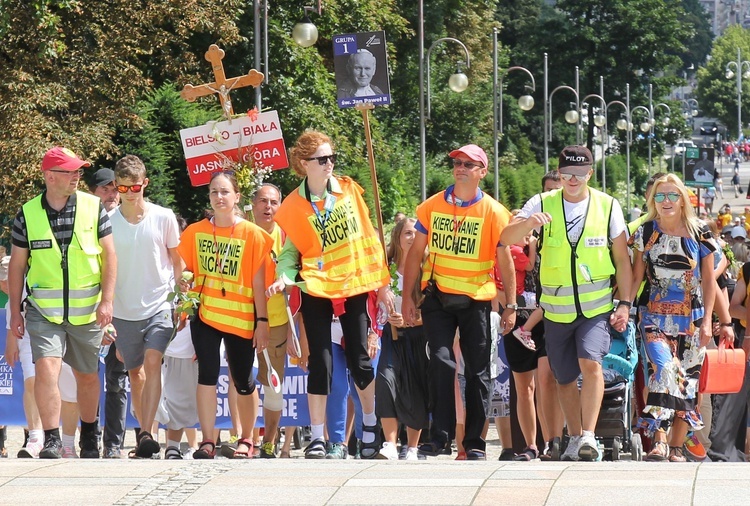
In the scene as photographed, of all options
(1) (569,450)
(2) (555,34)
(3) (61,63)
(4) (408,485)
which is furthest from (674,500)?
(2) (555,34)

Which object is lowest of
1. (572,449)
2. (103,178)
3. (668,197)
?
(572,449)

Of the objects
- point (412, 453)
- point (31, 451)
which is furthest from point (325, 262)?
point (31, 451)

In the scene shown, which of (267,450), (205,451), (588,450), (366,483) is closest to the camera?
(366,483)

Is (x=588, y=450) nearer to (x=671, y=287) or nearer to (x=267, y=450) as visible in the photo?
(x=671, y=287)

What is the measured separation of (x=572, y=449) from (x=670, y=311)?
114cm

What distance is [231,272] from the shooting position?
31.9ft

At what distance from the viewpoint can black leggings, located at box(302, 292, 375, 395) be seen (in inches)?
368

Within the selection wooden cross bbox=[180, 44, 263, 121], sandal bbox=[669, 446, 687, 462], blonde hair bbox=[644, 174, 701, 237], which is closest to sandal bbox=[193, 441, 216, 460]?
sandal bbox=[669, 446, 687, 462]

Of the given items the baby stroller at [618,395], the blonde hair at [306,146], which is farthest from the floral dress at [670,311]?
the blonde hair at [306,146]

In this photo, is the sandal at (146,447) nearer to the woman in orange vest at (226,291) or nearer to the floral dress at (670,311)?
the woman in orange vest at (226,291)

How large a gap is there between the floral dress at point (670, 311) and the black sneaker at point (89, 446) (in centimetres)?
358

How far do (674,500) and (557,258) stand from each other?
2806 millimetres

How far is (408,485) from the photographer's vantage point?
24.1 feet

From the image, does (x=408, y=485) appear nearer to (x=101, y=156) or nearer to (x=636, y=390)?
(x=636, y=390)
